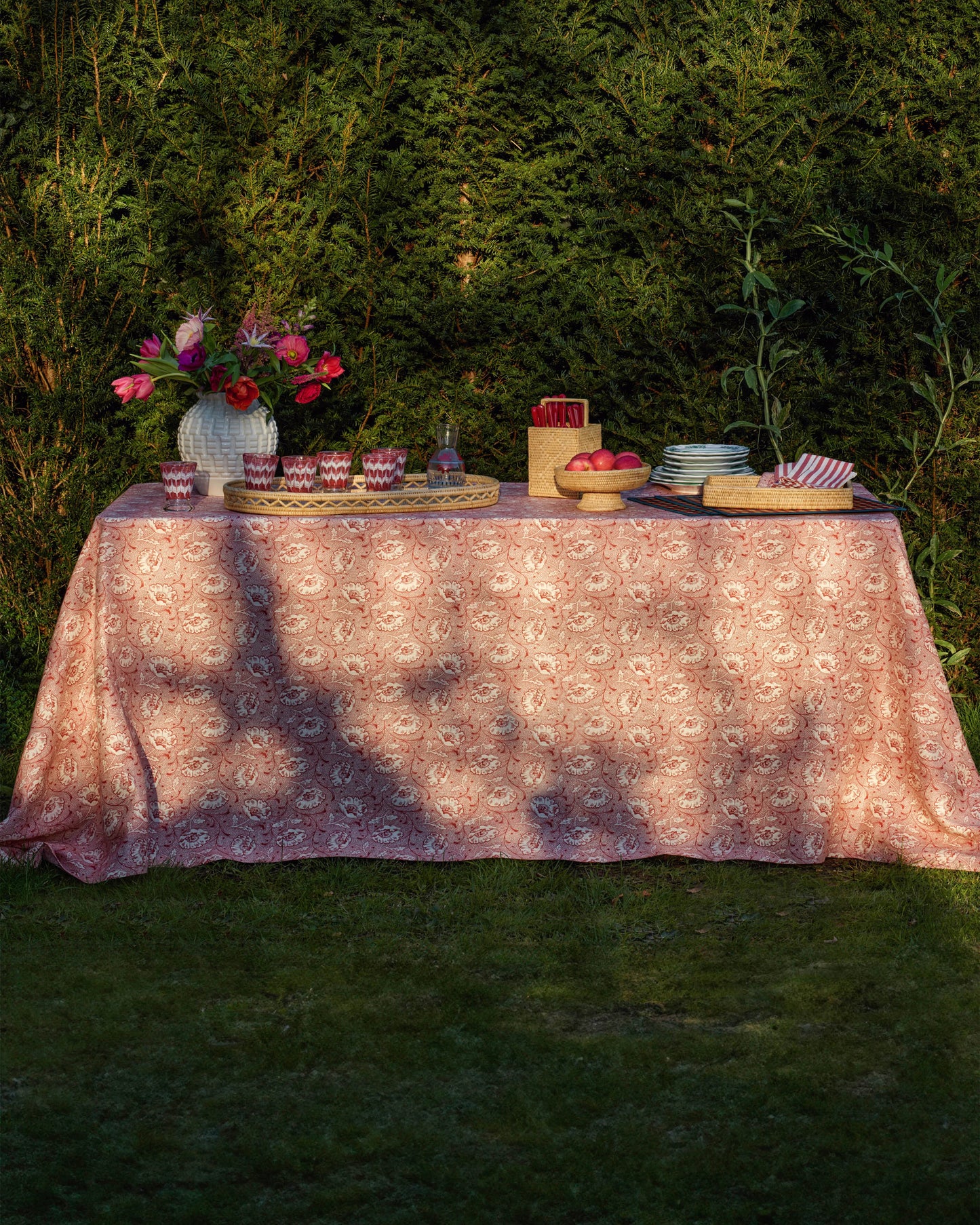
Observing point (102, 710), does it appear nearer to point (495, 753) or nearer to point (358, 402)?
point (495, 753)

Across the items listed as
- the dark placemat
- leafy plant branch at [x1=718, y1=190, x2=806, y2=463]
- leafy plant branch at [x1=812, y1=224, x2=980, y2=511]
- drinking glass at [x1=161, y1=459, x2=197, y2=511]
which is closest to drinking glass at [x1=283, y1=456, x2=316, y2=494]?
drinking glass at [x1=161, y1=459, x2=197, y2=511]

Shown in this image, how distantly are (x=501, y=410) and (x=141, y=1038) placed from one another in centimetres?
267

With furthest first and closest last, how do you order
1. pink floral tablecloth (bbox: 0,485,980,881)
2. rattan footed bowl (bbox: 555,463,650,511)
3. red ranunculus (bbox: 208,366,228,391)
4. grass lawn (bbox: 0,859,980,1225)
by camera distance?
1. red ranunculus (bbox: 208,366,228,391)
2. rattan footed bowl (bbox: 555,463,650,511)
3. pink floral tablecloth (bbox: 0,485,980,881)
4. grass lawn (bbox: 0,859,980,1225)

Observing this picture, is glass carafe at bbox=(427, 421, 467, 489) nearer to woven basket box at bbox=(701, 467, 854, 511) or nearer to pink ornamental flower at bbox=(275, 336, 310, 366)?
pink ornamental flower at bbox=(275, 336, 310, 366)

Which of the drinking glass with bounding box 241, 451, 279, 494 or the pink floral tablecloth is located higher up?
the drinking glass with bounding box 241, 451, 279, 494

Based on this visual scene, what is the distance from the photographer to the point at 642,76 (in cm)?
462

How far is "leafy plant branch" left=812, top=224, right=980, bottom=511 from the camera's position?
462cm

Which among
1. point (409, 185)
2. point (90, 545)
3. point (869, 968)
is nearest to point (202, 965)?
point (90, 545)

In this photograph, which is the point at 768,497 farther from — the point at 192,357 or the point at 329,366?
the point at 192,357

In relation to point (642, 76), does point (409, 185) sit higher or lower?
lower

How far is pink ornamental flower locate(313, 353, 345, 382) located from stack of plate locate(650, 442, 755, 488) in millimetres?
1017

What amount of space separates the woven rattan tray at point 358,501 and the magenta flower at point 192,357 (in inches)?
19.9

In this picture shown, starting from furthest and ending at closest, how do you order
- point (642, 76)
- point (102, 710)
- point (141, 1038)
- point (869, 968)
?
point (642, 76), point (102, 710), point (869, 968), point (141, 1038)

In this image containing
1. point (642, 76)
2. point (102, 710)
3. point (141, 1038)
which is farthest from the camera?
point (642, 76)
